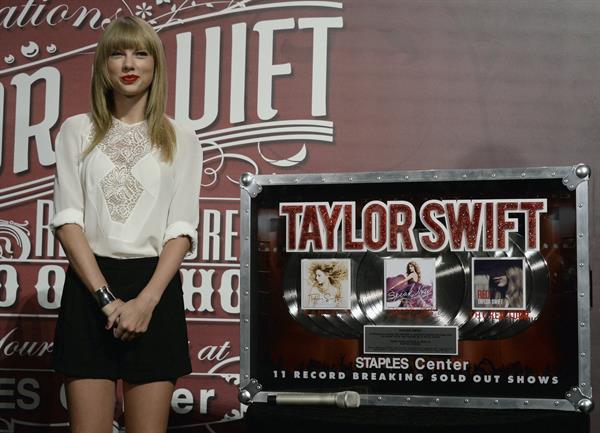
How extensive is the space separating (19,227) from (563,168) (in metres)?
2.02

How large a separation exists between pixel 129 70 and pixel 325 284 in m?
0.65

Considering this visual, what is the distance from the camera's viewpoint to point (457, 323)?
2.00 meters

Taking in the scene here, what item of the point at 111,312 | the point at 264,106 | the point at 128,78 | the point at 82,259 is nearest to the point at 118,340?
the point at 111,312

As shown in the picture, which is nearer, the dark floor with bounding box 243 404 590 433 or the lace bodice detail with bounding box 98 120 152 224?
the dark floor with bounding box 243 404 590 433

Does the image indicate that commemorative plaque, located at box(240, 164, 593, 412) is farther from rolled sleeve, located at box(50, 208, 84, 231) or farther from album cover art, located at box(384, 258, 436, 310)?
rolled sleeve, located at box(50, 208, 84, 231)

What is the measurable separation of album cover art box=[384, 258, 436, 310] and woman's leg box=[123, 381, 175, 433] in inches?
21.3

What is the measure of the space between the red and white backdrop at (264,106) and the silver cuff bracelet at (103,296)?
1.20 metres

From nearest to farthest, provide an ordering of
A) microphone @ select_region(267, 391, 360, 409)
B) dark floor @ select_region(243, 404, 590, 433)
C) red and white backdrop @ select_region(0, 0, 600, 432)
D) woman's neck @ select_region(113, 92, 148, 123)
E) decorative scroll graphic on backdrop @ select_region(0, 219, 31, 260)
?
dark floor @ select_region(243, 404, 590, 433) → microphone @ select_region(267, 391, 360, 409) → woman's neck @ select_region(113, 92, 148, 123) → red and white backdrop @ select_region(0, 0, 600, 432) → decorative scroll graphic on backdrop @ select_region(0, 219, 31, 260)

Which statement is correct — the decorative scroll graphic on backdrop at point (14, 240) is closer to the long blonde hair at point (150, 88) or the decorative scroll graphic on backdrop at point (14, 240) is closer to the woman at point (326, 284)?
the long blonde hair at point (150, 88)

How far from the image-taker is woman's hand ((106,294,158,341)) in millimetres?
1862

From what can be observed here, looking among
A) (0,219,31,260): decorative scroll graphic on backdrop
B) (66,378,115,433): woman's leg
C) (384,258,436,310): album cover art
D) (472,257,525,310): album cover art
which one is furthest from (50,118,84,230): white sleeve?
(0,219,31,260): decorative scroll graphic on backdrop

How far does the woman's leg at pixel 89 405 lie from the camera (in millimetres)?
1877

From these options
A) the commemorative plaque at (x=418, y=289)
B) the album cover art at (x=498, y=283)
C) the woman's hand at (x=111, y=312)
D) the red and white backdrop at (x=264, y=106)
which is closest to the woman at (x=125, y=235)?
the woman's hand at (x=111, y=312)

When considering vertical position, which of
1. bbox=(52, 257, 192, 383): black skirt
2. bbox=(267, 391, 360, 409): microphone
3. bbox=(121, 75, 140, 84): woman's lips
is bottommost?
bbox=(267, 391, 360, 409): microphone
